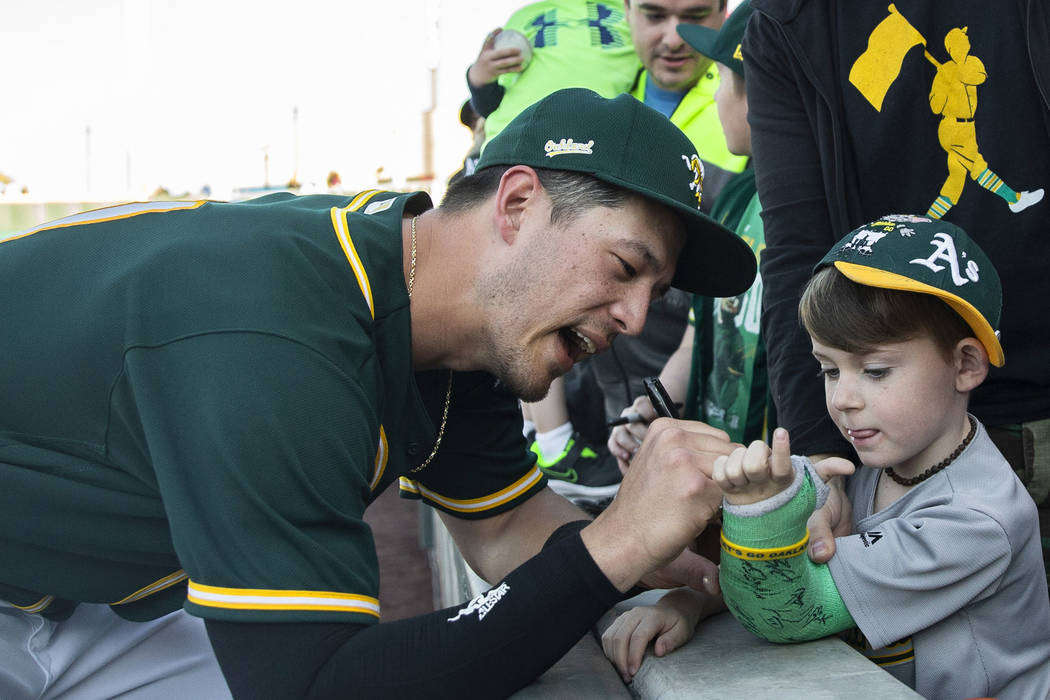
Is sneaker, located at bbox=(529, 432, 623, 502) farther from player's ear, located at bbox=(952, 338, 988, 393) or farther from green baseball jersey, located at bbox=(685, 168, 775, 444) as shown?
player's ear, located at bbox=(952, 338, 988, 393)

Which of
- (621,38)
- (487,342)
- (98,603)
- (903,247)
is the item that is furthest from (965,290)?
(621,38)

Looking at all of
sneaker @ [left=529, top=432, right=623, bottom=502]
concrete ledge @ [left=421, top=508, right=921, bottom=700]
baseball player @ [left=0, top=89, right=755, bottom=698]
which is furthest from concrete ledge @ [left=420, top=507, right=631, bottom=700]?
sneaker @ [left=529, top=432, right=623, bottom=502]

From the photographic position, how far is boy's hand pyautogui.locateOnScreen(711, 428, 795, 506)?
4.96 feet

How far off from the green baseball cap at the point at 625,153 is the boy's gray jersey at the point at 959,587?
595 mm

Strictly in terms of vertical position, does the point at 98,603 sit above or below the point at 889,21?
below

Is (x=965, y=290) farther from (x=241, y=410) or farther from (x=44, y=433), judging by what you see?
(x=44, y=433)

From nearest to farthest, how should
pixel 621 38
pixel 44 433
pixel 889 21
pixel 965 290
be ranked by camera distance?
pixel 44 433 → pixel 965 290 → pixel 889 21 → pixel 621 38

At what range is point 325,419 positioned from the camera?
150 cm

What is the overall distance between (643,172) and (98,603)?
1305mm

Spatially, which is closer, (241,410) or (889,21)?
(241,410)

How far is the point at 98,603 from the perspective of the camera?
77.9 inches

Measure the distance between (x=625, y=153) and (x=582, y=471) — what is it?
185cm

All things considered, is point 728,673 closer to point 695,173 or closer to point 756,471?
point 756,471

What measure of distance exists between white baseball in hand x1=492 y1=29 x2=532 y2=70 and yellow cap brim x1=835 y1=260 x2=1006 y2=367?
7.39ft
